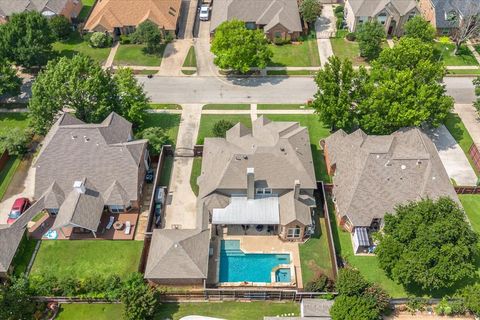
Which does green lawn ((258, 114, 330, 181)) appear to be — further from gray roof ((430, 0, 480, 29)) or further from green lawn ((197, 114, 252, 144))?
gray roof ((430, 0, 480, 29))

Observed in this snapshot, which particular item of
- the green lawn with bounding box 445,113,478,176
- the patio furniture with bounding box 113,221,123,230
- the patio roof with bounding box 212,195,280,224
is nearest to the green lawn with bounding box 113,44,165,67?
the patio furniture with bounding box 113,221,123,230

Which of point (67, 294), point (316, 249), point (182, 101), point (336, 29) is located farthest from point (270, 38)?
point (67, 294)

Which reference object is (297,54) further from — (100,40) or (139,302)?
(139,302)

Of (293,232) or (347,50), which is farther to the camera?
(347,50)

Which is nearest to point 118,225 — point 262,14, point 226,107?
point 226,107

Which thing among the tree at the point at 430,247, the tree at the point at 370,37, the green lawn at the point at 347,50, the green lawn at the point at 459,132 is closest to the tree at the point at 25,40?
the green lawn at the point at 347,50

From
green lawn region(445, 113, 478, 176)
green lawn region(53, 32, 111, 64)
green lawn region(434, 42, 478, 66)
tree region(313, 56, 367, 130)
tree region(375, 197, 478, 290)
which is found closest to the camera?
tree region(375, 197, 478, 290)
